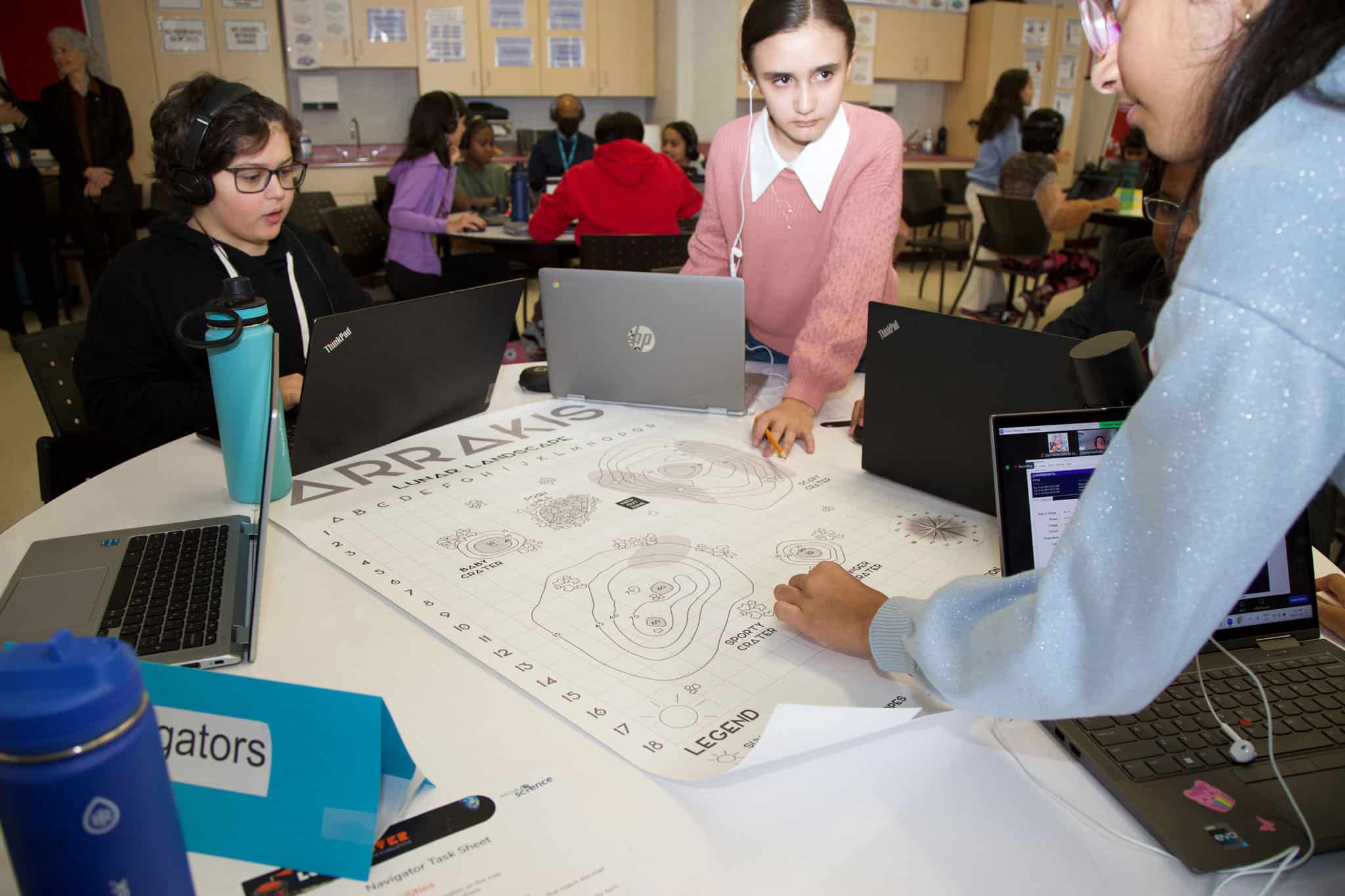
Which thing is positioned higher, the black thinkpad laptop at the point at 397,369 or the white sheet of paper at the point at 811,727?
the black thinkpad laptop at the point at 397,369

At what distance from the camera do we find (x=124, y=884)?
443mm

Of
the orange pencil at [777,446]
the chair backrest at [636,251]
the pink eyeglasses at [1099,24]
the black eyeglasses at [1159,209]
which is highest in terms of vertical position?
the pink eyeglasses at [1099,24]

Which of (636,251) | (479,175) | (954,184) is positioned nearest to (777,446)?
(636,251)

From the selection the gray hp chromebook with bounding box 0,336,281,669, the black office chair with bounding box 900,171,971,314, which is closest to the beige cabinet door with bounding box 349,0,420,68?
the black office chair with bounding box 900,171,971,314

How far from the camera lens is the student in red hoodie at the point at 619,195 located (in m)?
3.64

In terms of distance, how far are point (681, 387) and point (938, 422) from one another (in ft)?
1.69

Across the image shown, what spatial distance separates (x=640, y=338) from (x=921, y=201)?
563cm

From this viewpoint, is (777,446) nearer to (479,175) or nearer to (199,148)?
(199,148)

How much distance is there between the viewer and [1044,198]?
183 inches

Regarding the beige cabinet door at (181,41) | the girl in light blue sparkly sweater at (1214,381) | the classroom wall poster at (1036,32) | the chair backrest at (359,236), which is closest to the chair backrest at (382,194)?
the chair backrest at (359,236)

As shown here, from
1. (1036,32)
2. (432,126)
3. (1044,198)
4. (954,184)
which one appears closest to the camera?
(432,126)

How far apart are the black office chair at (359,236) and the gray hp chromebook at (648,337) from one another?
287 centimetres

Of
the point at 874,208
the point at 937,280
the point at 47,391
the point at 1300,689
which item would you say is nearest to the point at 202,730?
the point at 1300,689

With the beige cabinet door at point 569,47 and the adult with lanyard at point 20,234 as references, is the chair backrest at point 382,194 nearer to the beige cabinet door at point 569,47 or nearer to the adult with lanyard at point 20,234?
the beige cabinet door at point 569,47
